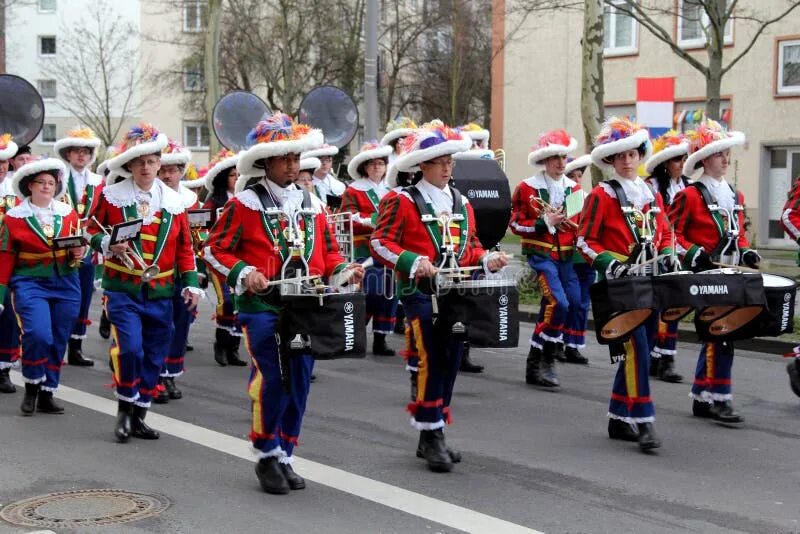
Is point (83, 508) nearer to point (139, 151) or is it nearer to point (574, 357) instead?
point (139, 151)

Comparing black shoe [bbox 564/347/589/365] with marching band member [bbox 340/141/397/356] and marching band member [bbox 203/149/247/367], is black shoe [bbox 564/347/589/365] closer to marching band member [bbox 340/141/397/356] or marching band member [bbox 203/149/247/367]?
marching band member [bbox 340/141/397/356]

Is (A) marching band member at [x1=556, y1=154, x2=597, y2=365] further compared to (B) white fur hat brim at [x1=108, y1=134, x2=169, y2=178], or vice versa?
(A) marching band member at [x1=556, y1=154, x2=597, y2=365]

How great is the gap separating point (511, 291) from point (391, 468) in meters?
1.35

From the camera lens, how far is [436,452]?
7.07 meters

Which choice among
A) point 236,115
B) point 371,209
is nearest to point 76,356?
point 371,209

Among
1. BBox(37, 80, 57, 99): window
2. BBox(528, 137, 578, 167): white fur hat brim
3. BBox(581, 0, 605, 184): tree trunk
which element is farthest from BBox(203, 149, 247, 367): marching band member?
BBox(37, 80, 57, 99): window

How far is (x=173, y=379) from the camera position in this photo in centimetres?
962

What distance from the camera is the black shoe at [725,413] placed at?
335 inches

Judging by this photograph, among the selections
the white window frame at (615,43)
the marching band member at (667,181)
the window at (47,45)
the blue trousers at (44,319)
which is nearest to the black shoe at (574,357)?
the marching band member at (667,181)

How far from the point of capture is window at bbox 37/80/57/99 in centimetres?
5875

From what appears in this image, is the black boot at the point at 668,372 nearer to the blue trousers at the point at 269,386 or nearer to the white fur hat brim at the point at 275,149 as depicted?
the blue trousers at the point at 269,386

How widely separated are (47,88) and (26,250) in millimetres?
53370

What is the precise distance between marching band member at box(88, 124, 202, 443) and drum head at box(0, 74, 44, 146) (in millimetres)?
5553

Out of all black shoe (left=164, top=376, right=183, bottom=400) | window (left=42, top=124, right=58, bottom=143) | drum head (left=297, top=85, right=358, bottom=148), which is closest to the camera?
black shoe (left=164, top=376, right=183, bottom=400)
